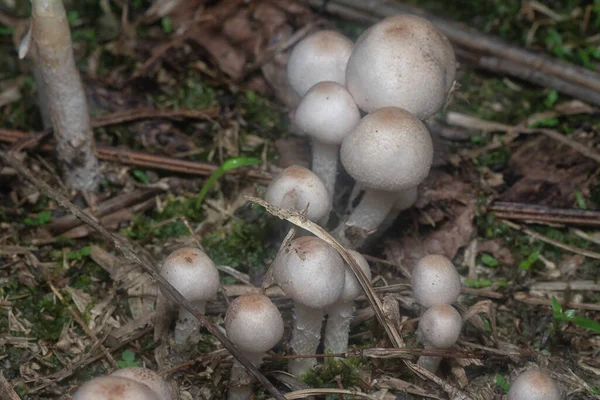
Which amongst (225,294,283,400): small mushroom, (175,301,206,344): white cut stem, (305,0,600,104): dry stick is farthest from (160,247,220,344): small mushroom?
(305,0,600,104): dry stick

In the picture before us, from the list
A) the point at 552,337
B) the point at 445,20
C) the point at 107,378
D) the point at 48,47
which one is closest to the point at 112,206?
the point at 48,47

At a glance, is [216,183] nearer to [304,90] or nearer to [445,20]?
[304,90]

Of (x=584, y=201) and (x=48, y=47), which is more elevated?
(x=48, y=47)

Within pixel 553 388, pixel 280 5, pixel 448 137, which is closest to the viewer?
pixel 553 388

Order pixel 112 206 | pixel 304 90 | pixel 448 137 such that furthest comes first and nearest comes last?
pixel 448 137 < pixel 112 206 < pixel 304 90

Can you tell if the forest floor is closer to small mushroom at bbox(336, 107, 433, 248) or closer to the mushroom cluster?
the mushroom cluster

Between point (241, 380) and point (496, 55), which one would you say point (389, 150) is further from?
point (496, 55)

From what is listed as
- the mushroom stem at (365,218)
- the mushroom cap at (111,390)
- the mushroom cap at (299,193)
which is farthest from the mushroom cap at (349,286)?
the mushroom cap at (111,390)
